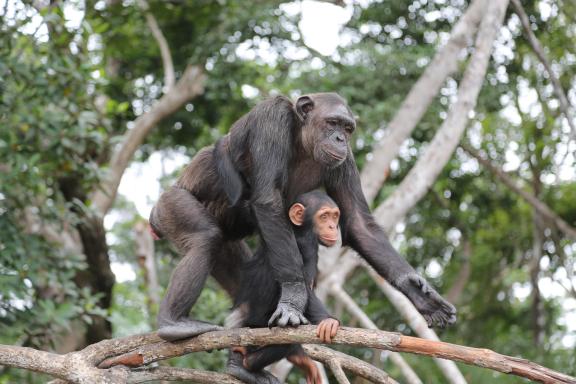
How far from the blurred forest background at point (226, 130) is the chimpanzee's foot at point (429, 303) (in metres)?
3.79

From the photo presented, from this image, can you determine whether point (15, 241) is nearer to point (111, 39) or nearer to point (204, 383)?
point (204, 383)

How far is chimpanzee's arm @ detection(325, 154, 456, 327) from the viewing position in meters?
5.68

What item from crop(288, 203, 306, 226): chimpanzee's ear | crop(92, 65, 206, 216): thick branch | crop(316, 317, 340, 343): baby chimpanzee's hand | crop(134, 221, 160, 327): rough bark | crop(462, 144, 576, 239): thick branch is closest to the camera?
crop(316, 317, 340, 343): baby chimpanzee's hand

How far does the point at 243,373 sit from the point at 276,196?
145 centimetres

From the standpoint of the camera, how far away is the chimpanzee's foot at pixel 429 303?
563 cm

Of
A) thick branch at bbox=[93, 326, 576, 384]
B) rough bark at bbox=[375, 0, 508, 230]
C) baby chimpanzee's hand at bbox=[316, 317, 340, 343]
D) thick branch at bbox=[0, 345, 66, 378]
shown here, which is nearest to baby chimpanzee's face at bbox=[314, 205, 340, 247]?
thick branch at bbox=[93, 326, 576, 384]

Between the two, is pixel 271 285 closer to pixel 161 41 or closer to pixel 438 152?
pixel 438 152

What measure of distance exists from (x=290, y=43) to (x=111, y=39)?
2944 mm

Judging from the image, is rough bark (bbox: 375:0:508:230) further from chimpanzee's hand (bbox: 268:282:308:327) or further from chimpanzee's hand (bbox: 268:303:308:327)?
chimpanzee's hand (bbox: 268:303:308:327)

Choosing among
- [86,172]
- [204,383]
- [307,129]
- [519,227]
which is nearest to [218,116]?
[86,172]

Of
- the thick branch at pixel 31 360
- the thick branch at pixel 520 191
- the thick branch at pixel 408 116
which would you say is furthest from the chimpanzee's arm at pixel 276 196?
the thick branch at pixel 520 191

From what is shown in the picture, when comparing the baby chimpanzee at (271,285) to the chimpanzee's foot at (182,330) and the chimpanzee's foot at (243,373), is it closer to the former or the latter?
the chimpanzee's foot at (243,373)

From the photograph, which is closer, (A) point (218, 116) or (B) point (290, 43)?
(B) point (290, 43)

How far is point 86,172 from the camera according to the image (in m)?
9.53
